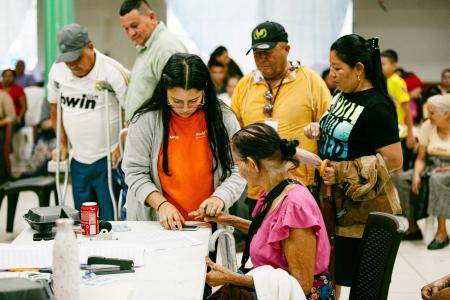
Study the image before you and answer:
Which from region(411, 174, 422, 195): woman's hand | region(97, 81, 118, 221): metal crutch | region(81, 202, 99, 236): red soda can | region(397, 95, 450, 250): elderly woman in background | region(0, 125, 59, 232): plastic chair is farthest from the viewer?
region(0, 125, 59, 232): plastic chair

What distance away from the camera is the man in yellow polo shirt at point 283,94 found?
3.67 meters

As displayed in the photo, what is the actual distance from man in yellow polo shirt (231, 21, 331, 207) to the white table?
1.17 meters

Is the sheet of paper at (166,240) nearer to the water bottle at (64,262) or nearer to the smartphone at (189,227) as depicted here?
the smartphone at (189,227)

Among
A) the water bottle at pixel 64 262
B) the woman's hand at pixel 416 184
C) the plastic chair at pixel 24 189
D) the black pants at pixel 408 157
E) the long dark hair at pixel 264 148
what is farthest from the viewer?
the black pants at pixel 408 157

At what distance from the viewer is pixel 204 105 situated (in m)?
2.87

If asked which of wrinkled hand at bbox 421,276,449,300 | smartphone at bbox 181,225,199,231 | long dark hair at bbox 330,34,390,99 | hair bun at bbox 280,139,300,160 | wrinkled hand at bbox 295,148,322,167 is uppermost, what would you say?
long dark hair at bbox 330,34,390,99

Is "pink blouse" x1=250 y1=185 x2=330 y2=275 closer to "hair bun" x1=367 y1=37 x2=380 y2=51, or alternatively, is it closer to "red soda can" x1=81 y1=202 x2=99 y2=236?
"red soda can" x1=81 y1=202 x2=99 y2=236

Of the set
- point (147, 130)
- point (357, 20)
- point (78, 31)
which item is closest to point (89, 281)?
point (147, 130)

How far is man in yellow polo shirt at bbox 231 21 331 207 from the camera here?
12.0 ft

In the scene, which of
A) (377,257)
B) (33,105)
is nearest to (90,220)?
(377,257)

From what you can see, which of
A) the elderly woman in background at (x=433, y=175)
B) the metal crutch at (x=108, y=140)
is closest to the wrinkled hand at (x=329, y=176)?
the metal crutch at (x=108, y=140)

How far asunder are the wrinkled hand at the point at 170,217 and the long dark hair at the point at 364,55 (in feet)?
3.15

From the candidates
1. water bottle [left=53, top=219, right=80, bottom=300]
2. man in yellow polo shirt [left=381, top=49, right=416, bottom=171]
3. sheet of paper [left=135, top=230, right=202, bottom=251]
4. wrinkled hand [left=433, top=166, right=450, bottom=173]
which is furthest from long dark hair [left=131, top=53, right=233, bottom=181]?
man in yellow polo shirt [left=381, top=49, right=416, bottom=171]

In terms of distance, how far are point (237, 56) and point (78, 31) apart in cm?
625
